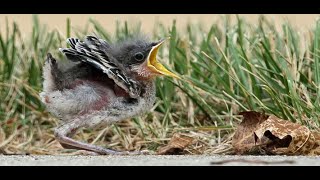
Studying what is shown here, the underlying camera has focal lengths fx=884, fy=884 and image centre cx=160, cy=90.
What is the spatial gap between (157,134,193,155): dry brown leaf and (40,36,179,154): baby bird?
21cm

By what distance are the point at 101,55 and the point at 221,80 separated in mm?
877

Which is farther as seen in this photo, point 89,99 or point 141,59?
point 141,59

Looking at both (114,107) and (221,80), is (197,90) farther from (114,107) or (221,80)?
(114,107)

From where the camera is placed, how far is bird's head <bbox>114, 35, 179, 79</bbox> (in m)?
4.24

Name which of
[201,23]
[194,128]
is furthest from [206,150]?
[201,23]

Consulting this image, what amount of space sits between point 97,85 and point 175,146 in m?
0.47

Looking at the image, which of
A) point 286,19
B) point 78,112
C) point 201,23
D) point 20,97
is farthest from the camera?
point 201,23

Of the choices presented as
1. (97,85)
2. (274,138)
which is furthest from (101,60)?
(274,138)

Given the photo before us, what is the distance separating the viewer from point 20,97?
5.22 metres

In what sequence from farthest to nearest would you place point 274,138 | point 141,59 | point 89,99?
point 141,59 < point 89,99 < point 274,138

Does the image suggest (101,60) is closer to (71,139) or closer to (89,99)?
(89,99)

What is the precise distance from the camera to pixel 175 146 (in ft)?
13.9

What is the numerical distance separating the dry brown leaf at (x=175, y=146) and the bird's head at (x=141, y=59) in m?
0.33

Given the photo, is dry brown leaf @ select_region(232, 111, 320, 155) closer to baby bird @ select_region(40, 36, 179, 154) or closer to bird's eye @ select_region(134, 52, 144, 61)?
baby bird @ select_region(40, 36, 179, 154)
